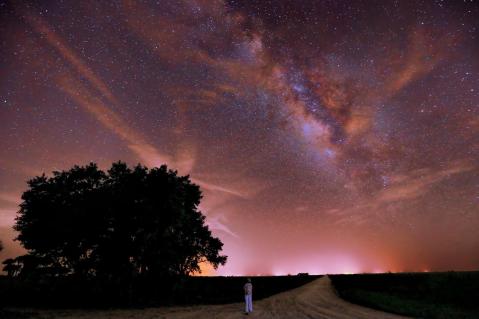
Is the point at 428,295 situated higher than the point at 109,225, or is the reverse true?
the point at 109,225

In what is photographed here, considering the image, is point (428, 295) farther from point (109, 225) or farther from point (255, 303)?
point (109, 225)

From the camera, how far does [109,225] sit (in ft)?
112

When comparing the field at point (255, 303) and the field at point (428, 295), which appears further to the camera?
the field at point (428, 295)

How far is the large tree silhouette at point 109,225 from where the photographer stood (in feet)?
105

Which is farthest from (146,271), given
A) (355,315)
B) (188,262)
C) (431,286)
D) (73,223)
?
(431,286)

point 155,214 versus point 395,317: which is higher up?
point 155,214

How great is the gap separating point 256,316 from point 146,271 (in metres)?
15.9

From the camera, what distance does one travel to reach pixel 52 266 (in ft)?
117

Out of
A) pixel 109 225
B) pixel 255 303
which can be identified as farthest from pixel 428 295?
pixel 109 225

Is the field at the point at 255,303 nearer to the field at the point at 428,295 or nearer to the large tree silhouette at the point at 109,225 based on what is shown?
the field at the point at 428,295

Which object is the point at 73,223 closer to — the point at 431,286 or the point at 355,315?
the point at 355,315

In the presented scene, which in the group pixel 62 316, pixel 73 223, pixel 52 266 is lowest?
pixel 62 316

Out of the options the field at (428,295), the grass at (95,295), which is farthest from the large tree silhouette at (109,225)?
the field at (428,295)

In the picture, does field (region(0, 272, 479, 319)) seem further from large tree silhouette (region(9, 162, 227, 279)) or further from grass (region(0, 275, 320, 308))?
large tree silhouette (region(9, 162, 227, 279))
